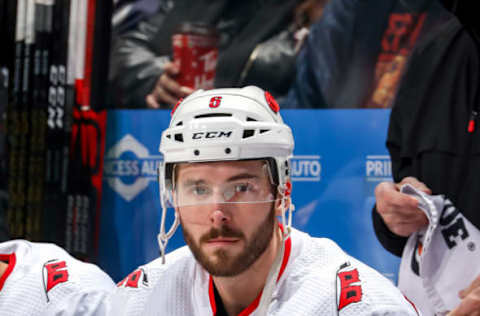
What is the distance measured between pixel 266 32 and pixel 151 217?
0.97 m

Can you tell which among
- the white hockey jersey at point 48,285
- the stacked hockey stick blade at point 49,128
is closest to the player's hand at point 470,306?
the white hockey jersey at point 48,285

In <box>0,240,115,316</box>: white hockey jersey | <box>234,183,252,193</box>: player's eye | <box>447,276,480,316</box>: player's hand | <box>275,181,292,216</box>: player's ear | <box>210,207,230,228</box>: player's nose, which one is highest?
<box>234,183,252,193</box>: player's eye

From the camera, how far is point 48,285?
1786 mm

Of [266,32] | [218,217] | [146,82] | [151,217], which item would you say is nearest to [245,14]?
[266,32]

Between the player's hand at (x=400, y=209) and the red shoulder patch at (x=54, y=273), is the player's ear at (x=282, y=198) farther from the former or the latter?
the red shoulder patch at (x=54, y=273)

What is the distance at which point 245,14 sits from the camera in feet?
9.35

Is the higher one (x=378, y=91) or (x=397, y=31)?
(x=397, y=31)

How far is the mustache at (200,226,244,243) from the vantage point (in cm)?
156

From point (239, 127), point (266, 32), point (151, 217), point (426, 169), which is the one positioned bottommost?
point (151, 217)

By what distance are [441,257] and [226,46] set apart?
55.2 inches

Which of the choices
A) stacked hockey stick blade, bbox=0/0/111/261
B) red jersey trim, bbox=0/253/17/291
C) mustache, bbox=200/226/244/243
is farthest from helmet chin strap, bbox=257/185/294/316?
stacked hockey stick blade, bbox=0/0/111/261

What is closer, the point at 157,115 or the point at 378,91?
the point at 378,91

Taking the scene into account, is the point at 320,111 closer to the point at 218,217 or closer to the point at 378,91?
the point at 378,91

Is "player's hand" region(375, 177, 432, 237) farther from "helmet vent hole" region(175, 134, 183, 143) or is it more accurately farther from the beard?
"helmet vent hole" region(175, 134, 183, 143)
